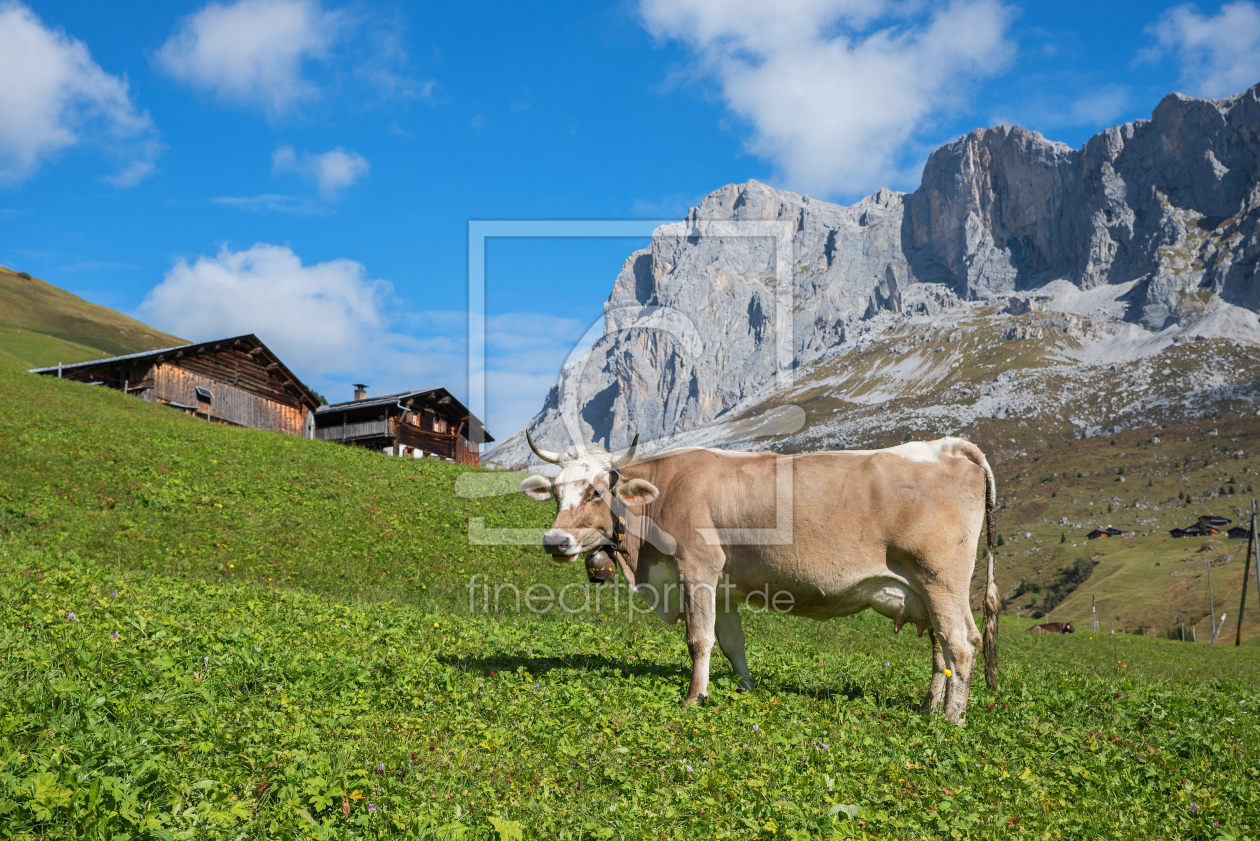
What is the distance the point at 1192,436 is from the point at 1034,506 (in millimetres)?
45435

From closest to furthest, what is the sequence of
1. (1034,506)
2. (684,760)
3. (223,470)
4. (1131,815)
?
(1131,815) → (684,760) → (223,470) → (1034,506)

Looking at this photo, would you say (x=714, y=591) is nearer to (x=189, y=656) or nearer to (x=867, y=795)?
(x=867, y=795)

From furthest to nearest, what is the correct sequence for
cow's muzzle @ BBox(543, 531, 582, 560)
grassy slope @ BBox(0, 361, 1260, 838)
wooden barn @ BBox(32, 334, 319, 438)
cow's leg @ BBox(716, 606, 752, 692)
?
wooden barn @ BBox(32, 334, 319, 438)
cow's leg @ BBox(716, 606, 752, 692)
cow's muzzle @ BBox(543, 531, 582, 560)
grassy slope @ BBox(0, 361, 1260, 838)

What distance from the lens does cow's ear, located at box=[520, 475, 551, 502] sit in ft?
31.0

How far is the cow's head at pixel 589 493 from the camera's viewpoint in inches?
358

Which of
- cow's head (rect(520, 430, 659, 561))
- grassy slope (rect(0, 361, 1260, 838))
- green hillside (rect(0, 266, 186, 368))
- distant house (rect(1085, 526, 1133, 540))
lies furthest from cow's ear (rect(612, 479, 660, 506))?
distant house (rect(1085, 526, 1133, 540))

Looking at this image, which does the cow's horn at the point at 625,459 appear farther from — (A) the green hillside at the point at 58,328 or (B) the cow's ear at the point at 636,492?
(A) the green hillside at the point at 58,328

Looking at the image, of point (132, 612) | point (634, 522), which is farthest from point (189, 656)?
point (634, 522)

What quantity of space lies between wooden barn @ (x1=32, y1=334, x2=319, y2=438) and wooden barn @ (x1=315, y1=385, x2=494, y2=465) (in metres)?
2.42

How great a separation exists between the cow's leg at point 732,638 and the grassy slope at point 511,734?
317 millimetres

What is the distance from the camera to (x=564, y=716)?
24.1 feet

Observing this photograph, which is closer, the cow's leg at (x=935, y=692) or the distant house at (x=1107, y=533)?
the cow's leg at (x=935, y=692)

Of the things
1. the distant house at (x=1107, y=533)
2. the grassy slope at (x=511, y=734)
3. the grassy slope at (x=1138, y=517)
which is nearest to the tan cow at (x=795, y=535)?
the grassy slope at (x=511, y=734)

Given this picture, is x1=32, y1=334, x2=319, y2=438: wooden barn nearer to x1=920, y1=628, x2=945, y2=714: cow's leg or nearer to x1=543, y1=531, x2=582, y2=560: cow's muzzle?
x1=543, y1=531, x2=582, y2=560: cow's muzzle
